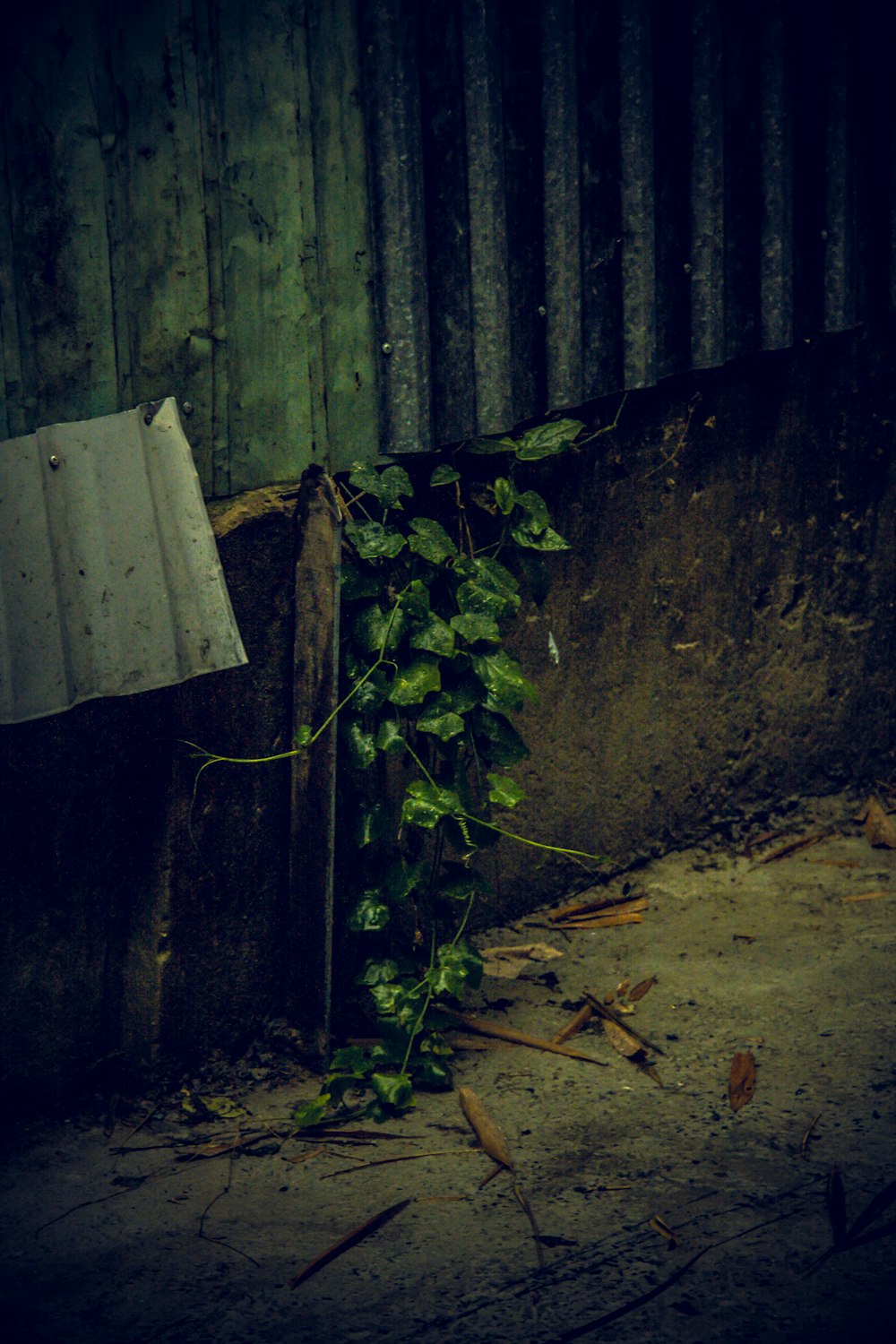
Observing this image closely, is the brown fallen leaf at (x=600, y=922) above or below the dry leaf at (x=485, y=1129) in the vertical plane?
above

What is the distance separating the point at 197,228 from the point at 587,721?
1713 mm

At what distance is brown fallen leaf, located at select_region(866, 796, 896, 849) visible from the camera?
4016 millimetres

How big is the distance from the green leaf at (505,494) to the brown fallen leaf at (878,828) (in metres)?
1.77

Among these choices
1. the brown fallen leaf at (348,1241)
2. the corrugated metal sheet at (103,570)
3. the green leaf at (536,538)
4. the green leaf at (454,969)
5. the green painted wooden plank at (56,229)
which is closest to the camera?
the brown fallen leaf at (348,1241)

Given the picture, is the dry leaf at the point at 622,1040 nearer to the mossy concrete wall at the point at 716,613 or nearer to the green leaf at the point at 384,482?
the mossy concrete wall at the point at 716,613

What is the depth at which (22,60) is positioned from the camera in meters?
2.49

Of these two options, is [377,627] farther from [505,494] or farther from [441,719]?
[505,494]

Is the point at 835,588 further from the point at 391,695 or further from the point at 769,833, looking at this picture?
the point at 391,695

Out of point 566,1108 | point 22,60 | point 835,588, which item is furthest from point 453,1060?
point 22,60

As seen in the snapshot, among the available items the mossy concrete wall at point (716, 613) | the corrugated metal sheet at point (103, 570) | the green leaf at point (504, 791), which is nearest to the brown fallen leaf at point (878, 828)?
the mossy concrete wall at point (716, 613)

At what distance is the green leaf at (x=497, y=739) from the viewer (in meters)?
2.98

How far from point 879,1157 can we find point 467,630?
4.47 feet

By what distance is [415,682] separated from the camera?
2861 millimetres

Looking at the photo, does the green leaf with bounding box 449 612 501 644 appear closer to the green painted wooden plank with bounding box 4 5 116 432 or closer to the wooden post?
the wooden post
